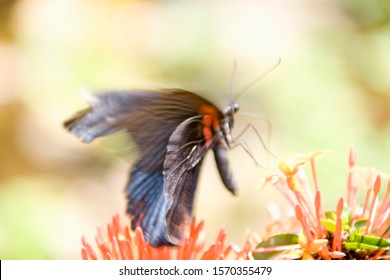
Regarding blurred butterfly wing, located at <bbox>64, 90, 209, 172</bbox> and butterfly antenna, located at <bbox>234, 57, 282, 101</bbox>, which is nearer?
blurred butterfly wing, located at <bbox>64, 90, 209, 172</bbox>

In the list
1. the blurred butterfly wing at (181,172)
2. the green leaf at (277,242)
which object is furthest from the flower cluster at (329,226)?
the blurred butterfly wing at (181,172)

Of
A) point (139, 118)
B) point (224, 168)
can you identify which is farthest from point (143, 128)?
point (224, 168)

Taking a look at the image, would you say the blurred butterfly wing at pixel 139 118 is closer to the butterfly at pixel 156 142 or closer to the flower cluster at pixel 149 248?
the butterfly at pixel 156 142

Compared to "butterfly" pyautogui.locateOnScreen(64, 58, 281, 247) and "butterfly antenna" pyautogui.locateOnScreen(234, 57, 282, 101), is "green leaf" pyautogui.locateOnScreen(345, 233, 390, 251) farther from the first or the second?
"butterfly antenna" pyautogui.locateOnScreen(234, 57, 282, 101)

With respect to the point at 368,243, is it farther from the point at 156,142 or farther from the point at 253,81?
the point at 253,81

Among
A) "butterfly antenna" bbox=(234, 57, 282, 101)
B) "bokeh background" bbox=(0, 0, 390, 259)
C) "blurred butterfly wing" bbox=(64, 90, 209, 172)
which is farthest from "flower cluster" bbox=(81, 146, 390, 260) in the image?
"butterfly antenna" bbox=(234, 57, 282, 101)
